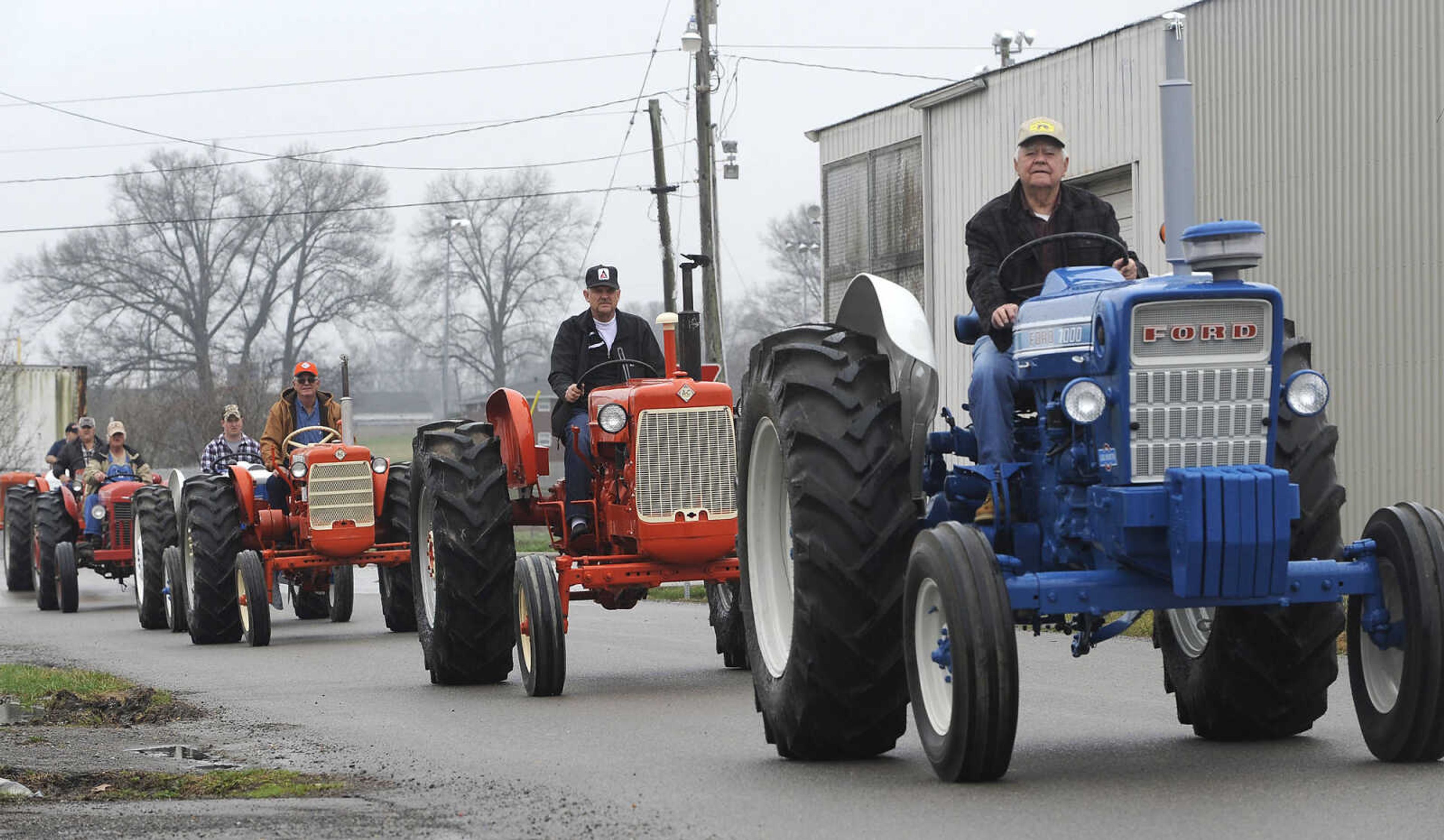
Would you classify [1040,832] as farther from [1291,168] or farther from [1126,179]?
[1126,179]

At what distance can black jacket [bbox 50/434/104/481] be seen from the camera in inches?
968

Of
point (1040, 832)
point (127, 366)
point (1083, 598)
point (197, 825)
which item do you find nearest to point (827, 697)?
point (1083, 598)

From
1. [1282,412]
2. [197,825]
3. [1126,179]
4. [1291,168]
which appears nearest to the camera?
[197,825]

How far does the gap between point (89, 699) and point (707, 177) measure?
19785 millimetres

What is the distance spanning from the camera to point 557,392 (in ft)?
41.2

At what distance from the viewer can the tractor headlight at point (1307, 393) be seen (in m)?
6.86

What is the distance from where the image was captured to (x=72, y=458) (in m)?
24.7

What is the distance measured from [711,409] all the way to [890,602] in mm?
4562

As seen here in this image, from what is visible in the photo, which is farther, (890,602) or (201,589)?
(201,589)

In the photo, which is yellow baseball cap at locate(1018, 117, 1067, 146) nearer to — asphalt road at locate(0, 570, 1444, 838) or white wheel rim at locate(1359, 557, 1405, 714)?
white wheel rim at locate(1359, 557, 1405, 714)

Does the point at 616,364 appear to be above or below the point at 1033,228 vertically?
below

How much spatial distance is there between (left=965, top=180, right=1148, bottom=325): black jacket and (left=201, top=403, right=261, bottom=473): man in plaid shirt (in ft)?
39.8

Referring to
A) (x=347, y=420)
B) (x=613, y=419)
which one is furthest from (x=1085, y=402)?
(x=347, y=420)

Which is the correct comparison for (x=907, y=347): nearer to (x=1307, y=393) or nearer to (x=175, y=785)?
(x=1307, y=393)
